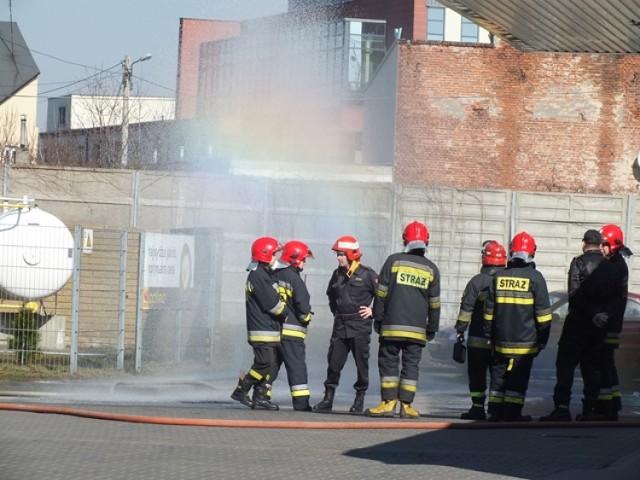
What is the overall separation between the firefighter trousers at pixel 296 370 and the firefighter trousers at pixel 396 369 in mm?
901

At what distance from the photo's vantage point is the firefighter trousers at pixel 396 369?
471 inches

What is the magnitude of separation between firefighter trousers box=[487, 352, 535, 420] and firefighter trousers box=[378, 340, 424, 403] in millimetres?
744

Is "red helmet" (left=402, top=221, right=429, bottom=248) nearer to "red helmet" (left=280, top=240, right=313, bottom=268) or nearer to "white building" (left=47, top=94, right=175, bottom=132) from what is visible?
"red helmet" (left=280, top=240, right=313, bottom=268)

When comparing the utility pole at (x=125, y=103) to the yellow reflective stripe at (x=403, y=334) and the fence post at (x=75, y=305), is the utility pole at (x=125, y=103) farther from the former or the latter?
the yellow reflective stripe at (x=403, y=334)

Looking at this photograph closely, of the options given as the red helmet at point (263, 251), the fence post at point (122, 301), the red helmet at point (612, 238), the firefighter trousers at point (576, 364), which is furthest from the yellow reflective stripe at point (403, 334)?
the fence post at point (122, 301)

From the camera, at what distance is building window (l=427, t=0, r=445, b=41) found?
201 ft

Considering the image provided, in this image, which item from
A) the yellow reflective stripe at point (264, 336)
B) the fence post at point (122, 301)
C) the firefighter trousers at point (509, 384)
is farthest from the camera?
the fence post at point (122, 301)

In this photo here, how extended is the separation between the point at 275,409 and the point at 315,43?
141 ft

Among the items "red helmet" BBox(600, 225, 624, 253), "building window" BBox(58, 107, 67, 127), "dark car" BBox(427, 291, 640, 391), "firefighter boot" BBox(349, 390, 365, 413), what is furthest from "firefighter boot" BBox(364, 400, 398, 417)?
"building window" BBox(58, 107, 67, 127)

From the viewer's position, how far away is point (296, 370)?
41.3ft

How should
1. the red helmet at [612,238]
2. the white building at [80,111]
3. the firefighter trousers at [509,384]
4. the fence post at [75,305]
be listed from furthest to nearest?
the white building at [80,111], the fence post at [75,305], the red helmet at [612,238], the firefighter trousers at [509,384]

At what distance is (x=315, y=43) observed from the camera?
2142 inches

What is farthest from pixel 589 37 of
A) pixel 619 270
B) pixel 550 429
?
pixel 550 429

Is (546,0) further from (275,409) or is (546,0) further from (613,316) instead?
(275,409)
